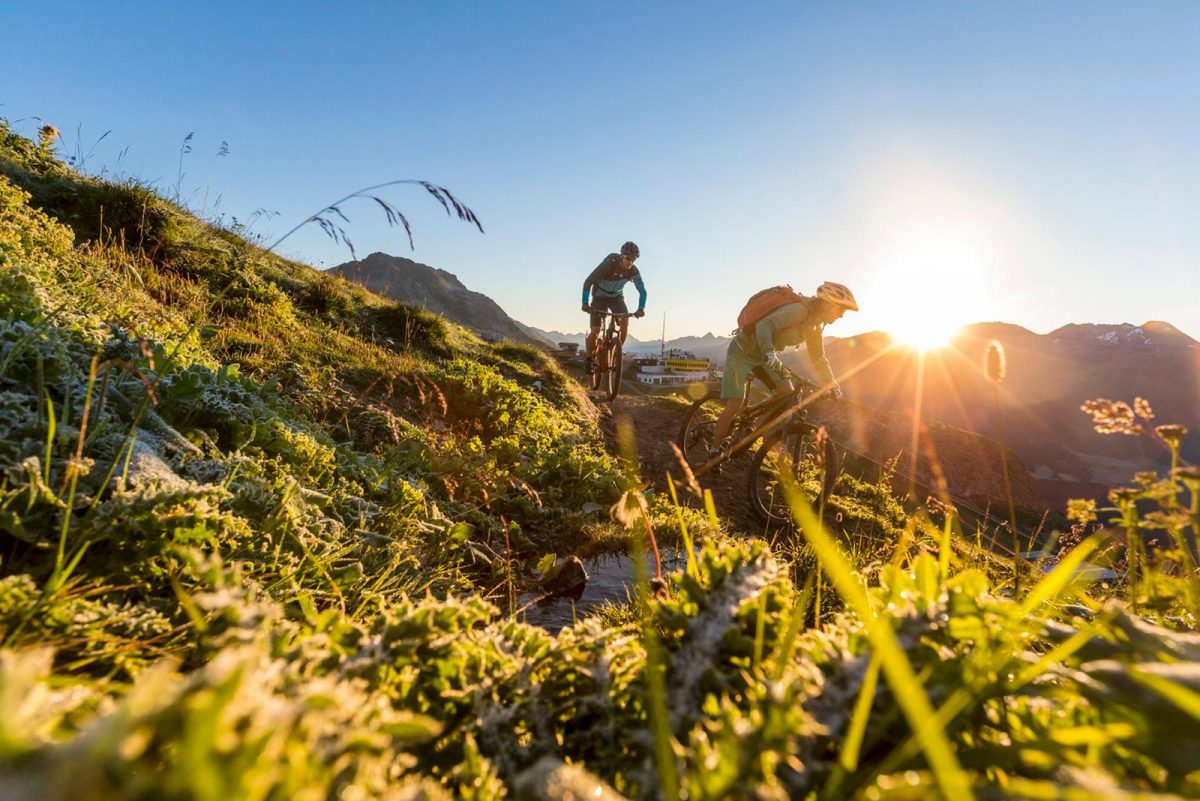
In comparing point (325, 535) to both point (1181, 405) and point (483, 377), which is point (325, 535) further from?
point (1181, 405)

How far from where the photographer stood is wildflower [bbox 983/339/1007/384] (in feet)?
7.51

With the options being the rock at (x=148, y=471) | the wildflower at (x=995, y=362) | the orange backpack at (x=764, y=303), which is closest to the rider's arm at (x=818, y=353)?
the orange backpack at (x=764, y=303)

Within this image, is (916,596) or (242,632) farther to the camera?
(916,596)

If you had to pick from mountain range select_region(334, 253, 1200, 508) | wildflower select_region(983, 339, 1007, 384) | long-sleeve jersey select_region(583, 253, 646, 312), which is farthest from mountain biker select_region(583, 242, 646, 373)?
mountain range select_region(334, 253, 1200, 508)

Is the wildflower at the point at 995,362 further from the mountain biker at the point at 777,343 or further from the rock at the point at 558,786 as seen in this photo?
the mountain biker at the point at 777,343

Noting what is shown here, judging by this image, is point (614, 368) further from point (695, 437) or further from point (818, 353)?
point (818, 353)

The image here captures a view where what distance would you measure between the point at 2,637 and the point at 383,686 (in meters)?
1.01

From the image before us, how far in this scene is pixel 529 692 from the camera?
1.28 m

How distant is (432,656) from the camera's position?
1273 mm

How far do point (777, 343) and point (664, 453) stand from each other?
2.82 m

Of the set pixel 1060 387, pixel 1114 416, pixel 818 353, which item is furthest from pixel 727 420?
pixel 1060 387

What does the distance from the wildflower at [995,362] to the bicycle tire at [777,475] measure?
4.60 meters

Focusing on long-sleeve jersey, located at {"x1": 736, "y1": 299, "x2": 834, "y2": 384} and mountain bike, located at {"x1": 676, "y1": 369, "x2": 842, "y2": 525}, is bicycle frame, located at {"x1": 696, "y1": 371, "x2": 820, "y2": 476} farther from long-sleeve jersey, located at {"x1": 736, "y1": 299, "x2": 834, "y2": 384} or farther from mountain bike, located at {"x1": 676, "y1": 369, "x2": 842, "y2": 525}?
long-sleeve jersey, located at {"x1": 736, "y1": 299, "x2": 834, "y2": 384}

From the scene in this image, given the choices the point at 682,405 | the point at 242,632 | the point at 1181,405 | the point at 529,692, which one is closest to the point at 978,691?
the point at 529,692
